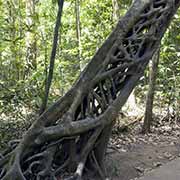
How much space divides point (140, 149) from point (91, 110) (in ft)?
6.91

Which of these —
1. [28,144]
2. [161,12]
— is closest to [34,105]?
[28,144]

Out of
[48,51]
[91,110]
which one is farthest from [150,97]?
[91,110]

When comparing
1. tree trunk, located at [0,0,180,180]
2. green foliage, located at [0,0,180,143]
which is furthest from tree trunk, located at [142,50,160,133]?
tree trunk, located at [0,0,180,180]

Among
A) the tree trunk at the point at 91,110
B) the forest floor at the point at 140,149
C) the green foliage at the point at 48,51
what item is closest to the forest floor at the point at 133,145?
the forest floor at the point at 140,149

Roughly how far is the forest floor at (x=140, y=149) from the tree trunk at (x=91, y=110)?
0.59 meters

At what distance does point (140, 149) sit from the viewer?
6047 millimetres

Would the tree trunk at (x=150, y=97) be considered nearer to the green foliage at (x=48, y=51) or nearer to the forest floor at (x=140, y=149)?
the forest floor at (x=140, y=149)

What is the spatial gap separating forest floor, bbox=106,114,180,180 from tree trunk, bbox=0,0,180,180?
59cm

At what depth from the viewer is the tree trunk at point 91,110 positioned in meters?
4.07

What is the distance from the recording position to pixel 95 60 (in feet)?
14.0

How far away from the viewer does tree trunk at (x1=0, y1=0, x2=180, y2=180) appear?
4066 mm

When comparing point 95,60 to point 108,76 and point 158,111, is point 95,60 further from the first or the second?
point 158,111

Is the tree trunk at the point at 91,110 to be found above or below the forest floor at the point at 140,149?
above

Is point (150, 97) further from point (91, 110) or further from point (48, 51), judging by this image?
point (91, 110)
